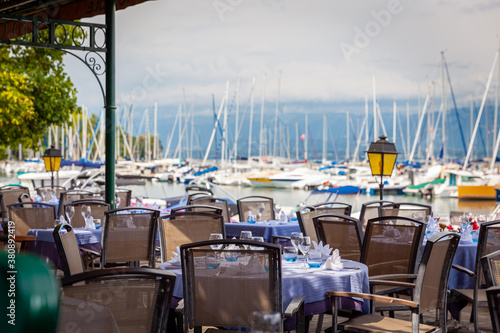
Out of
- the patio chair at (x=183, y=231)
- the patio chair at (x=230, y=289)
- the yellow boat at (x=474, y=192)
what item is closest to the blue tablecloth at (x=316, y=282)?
the patio chair at (x=230, y=289)

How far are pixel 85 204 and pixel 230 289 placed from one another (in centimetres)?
416

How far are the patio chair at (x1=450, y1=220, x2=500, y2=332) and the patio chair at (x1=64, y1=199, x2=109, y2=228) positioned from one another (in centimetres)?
391

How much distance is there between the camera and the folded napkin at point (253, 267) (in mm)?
3275

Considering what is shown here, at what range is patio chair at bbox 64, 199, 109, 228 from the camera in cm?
698

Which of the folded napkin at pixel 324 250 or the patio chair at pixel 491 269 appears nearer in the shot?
the patio chair at pixel 491 269

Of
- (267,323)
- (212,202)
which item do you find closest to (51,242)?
(212,202)

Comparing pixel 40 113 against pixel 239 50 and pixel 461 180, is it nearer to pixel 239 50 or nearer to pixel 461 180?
pixel 461 180

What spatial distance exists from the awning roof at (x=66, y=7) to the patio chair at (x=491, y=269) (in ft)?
14.9

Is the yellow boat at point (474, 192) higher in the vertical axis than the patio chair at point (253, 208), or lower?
lower

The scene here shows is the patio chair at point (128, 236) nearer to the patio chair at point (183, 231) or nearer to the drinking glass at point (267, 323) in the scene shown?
the patio chair at point (183, 231)

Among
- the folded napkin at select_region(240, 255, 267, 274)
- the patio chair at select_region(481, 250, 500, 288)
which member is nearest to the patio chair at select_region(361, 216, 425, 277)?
the patio chair at select_region(481, 250, 500, 288)

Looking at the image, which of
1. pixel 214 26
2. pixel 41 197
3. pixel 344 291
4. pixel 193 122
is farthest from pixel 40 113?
pixel 214 26

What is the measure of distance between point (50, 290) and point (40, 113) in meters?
11.3

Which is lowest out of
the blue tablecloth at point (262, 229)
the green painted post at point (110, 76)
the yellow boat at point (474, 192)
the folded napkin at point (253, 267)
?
the yellow boat at point (474, 192)
